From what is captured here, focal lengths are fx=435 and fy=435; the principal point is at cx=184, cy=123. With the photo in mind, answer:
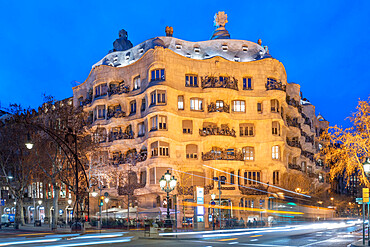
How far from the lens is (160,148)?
57.9 m

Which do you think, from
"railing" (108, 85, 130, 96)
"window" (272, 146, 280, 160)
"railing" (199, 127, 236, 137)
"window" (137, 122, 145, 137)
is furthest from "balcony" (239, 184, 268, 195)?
"railing" (108, 85, 130, 96)

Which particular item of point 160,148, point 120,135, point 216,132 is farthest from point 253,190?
point 120,135

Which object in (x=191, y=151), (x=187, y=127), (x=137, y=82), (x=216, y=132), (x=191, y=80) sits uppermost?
(x=137, y=82)

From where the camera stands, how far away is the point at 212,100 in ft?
204

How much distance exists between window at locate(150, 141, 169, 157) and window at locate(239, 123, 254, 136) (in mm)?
11951

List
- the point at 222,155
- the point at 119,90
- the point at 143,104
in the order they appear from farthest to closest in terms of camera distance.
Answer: the point at 119,90
the point at 143,104
the point at 222,155

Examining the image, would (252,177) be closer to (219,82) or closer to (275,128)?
(275,128)

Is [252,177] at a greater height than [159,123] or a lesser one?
lesser

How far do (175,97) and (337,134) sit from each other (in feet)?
103

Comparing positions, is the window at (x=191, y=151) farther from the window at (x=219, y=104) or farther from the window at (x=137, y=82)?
the window at (x=137, y=82)

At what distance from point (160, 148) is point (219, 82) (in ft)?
42.2

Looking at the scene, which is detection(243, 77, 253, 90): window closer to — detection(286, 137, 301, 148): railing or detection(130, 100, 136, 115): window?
detection(286, 137, 301, 148): railing

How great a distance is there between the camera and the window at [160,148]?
57.6 metres

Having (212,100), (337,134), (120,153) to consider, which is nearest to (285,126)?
(212,100)
